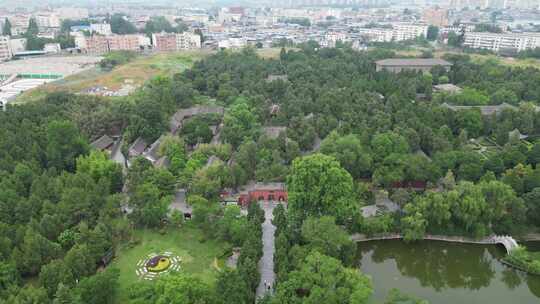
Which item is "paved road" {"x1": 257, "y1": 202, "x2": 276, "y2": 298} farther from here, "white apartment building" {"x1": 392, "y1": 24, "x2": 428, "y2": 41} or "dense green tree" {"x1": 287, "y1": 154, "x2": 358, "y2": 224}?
"white apartment building" {"x1": 392, "y1": 24, "x2": 428, "y2": 41}

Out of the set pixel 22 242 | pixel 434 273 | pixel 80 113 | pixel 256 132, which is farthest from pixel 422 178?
pixel 80 113

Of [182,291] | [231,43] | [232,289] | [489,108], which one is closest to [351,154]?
[232,289]

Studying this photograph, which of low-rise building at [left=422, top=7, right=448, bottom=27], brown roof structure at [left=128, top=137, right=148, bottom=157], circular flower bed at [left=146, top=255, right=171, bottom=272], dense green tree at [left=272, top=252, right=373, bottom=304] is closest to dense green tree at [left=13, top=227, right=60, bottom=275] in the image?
circular flower bed at [left=146, top=255, right=171, bottom=272]

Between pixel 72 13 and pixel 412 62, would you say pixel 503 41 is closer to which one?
pixel 412 62

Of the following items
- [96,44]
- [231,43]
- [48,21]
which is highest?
[48,21]

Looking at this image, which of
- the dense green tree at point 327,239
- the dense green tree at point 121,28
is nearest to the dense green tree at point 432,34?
the dense green tree at point 121,28

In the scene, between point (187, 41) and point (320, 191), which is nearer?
point (320, 191)

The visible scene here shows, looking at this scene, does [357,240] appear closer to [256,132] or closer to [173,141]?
[256,132]

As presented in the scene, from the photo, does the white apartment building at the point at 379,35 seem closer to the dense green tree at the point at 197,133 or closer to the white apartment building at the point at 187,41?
the white apartment building at the point at 187,41
